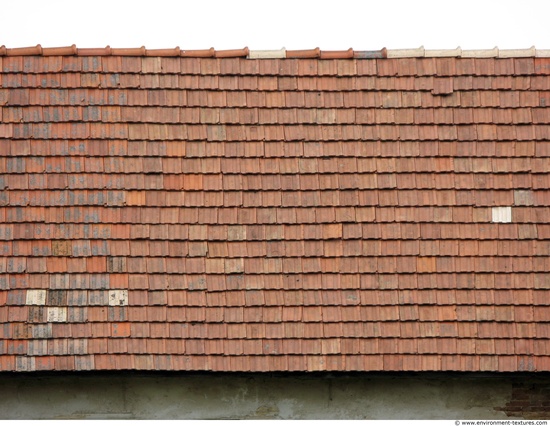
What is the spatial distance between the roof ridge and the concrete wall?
3610 millimetres

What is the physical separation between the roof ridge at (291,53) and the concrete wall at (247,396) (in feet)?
11.8

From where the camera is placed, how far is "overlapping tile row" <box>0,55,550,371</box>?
9.80m

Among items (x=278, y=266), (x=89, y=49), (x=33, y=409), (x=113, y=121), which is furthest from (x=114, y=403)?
(x=89, y=49)

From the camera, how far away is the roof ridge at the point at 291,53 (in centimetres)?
1055

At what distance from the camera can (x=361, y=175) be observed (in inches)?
408

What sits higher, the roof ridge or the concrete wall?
the roof ridge

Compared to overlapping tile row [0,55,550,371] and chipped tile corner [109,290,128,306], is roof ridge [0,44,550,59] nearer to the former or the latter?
overlapping tile row [0,55,550,371]

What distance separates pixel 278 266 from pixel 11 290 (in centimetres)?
285

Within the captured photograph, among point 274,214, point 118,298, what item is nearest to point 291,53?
point 274,214

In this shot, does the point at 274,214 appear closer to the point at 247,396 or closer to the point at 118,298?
the point at 118,298

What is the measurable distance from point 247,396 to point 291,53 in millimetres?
3900

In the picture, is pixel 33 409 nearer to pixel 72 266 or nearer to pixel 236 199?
pixel 72 266

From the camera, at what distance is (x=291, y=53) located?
421 inches

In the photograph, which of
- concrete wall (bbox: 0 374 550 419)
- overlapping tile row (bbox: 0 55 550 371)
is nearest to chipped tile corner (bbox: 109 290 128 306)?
overlapping tile row (bbox: 0 55 550 371)
